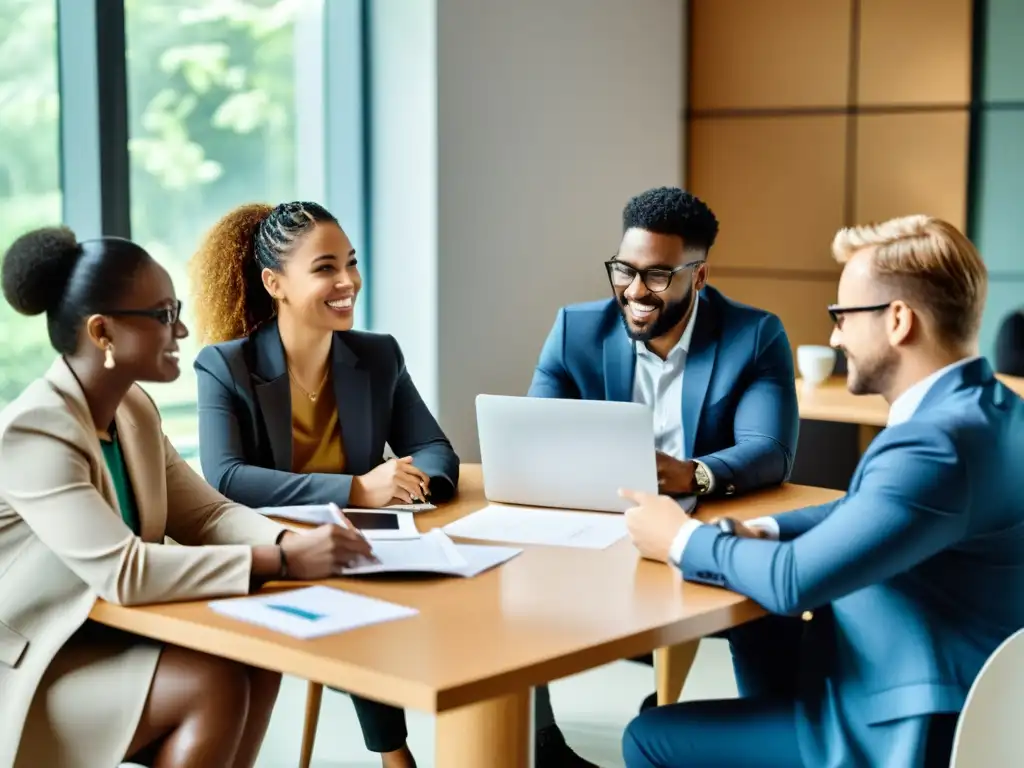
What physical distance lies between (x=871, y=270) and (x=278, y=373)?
1262mm

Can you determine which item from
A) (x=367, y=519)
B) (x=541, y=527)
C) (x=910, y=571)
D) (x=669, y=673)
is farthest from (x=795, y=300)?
(x=910, y=571)

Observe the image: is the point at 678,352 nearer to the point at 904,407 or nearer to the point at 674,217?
the point at 674,217

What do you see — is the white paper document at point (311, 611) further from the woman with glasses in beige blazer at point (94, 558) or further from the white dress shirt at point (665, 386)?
the white dress shirt at point (665, 386)

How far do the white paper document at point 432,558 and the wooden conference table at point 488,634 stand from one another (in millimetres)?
24

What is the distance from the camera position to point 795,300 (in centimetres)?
496

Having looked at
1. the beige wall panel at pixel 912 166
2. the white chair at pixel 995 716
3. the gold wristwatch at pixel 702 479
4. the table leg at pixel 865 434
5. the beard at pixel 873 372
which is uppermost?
the beige wall panel at pixel 912 166

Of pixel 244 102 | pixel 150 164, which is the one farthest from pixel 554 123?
pixel 150 164

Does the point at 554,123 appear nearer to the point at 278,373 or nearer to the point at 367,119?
the point at 367,119

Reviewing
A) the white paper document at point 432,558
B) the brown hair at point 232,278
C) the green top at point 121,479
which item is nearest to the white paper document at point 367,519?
the white paper document at point 432,558

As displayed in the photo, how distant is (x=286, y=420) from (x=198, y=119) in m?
1.68

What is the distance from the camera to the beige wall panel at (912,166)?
15.1 feet

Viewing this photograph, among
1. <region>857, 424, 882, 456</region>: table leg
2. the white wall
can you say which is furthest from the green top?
<region>857, 424, 882, 456</region>: table leg

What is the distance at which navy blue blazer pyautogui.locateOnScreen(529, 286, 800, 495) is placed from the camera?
9.43 feet

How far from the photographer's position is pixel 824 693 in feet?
6.57
